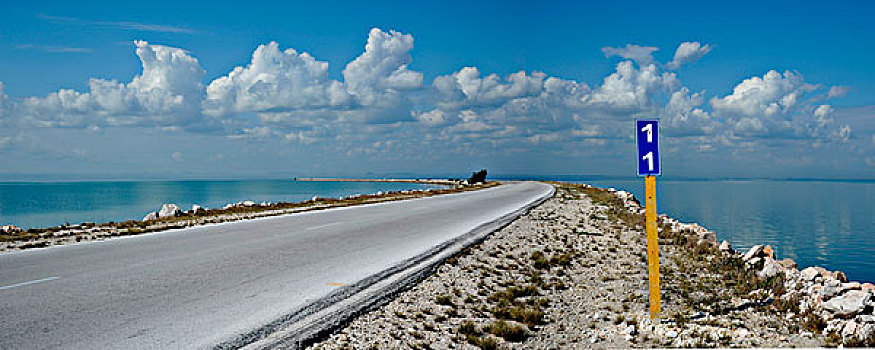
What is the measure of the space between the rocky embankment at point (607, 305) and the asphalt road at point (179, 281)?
4.41 feet

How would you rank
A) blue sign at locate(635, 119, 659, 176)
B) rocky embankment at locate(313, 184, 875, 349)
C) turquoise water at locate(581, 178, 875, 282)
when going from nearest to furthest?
rocky embankment at locate(313, 184, 875, 349) → blue sign at locate(635, 119, 659, 176) → turquoise water at locate(581, 178, 875, 282)

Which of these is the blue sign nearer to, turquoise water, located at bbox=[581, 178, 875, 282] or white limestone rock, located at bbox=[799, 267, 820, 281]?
white limestone rock, located at bbox=[799, 267, 820, 281]

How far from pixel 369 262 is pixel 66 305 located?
206 inches

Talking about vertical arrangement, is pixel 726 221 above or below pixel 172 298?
below

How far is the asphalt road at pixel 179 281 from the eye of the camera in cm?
630

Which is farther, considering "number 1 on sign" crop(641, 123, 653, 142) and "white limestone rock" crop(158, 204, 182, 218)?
"white limestone rock" crop(158, 204, 182, 218)

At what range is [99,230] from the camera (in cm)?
1694

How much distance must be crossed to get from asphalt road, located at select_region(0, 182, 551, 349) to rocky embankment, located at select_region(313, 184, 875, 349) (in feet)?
4.41

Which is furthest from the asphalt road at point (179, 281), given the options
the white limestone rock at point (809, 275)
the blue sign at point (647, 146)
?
the white limestone rock at point (809, 275)

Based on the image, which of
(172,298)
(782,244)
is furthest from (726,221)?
(172,298)

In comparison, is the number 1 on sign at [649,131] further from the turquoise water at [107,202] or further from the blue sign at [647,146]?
the turquoise water at [107,202]

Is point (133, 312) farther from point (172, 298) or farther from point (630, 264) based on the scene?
point (630, 264)

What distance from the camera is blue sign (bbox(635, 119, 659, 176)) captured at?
24.2ft

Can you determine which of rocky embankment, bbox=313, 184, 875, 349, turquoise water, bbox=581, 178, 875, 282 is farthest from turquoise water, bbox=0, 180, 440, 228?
turquoise water, bbox=581, 178, 875, 282
